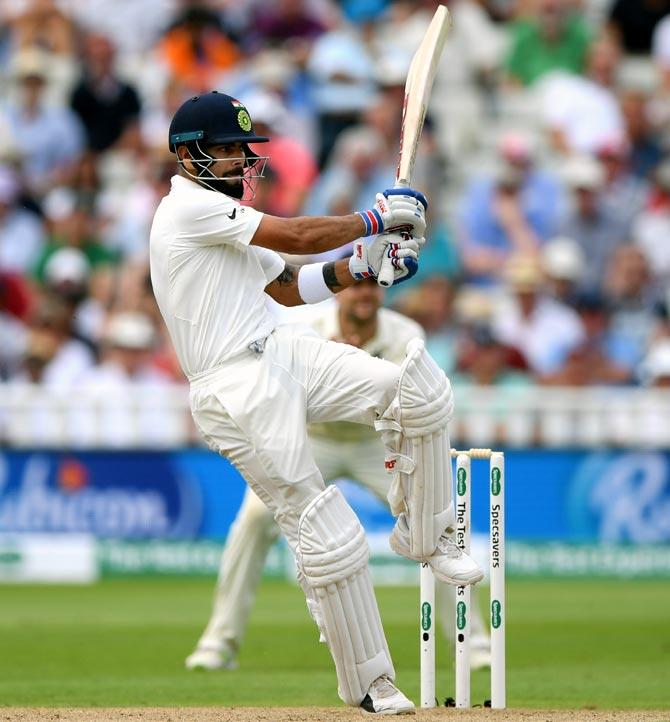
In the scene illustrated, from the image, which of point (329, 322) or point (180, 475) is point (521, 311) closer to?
point (180, 475)

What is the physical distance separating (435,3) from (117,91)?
2.67 metres

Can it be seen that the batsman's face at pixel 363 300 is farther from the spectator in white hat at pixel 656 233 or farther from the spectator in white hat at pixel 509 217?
the spectator in white hat at pixel 656 233

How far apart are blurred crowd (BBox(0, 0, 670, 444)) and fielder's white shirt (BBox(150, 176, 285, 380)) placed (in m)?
5.86

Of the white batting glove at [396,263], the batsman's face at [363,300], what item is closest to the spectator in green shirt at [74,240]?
the batsman's face at [363,300]

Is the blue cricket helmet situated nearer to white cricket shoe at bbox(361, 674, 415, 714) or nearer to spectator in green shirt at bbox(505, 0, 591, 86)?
white cricket shoe at bbox(361, 674, 415, 714)

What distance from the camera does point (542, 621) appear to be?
29.0 feet

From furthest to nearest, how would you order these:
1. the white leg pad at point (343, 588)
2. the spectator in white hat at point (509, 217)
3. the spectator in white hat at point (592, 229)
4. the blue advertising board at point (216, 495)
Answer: the spectator in white hat at point (509, 217) < the spectator in white hat at point (592, 229) < the blue advertising board at point (216, 495) < the white leg pad at point (343, 588)

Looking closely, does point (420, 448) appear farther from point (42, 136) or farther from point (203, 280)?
point (42, 136)

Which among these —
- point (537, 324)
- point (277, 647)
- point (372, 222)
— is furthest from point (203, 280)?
point (537, 324)

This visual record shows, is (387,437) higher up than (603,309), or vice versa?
(603,309)

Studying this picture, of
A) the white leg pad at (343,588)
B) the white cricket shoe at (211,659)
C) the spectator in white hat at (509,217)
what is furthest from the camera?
the spectator in white hat at (509,217)

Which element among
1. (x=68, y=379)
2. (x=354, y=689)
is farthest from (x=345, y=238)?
(x=68, y=379)

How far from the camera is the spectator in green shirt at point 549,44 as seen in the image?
529 inches

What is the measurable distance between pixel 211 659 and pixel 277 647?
0.84 meters
